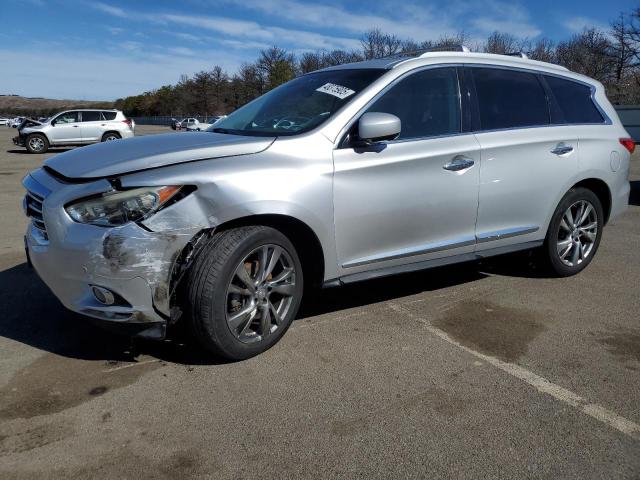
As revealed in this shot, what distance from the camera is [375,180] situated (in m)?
3.49

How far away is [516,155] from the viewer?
421cm

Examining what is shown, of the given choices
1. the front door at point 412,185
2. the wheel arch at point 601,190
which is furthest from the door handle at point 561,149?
the front door at point 412,185

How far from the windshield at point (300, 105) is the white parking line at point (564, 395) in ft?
5.56

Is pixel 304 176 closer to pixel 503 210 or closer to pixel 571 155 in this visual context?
pixel 503 210

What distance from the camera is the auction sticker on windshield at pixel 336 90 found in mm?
3688

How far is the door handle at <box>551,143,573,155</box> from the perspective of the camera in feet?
14.6

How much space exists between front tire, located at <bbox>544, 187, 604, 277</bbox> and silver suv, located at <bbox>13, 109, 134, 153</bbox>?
20.8m

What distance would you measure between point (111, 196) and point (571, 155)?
144 inches

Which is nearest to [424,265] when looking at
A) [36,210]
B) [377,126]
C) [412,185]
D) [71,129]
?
[412,185]

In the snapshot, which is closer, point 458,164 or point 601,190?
point 458,164

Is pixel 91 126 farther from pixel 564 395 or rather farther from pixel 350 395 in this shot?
pixel 564 395

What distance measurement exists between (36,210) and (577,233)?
14.1 ft

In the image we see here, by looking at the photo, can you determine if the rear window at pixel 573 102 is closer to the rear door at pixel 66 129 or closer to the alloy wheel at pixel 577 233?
the alloy wheel at pixel 577 233

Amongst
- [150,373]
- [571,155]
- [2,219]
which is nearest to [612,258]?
[571,155]
